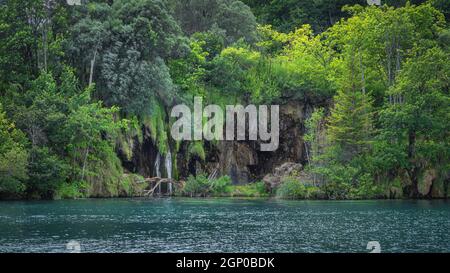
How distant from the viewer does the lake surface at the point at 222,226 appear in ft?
84.4

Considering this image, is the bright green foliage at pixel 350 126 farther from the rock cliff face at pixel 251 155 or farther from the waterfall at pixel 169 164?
the waterfall at pixel 169 164

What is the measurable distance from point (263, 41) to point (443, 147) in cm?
2227

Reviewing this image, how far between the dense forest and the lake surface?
586 cm

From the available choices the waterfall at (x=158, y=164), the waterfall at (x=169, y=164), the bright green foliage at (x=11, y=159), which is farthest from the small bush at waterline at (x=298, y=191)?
the bright green foliage at (x=11, y=159)

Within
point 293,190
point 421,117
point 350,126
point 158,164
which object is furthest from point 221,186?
point 421,117

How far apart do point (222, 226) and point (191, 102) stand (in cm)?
2685

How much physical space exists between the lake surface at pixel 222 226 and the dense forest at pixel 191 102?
5.86m

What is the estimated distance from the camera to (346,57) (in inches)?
2226

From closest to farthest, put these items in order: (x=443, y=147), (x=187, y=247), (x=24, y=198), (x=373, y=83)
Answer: (x=187, y=247)
(x=24, y=198)
(x=443, y=147)
(x=373, y=83)

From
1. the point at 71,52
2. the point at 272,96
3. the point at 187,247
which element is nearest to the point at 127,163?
the point at 71,52

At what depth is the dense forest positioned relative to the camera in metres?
49.5

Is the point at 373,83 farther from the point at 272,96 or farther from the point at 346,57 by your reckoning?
the point at 272,96

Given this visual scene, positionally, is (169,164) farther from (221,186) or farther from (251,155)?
(251,155)
